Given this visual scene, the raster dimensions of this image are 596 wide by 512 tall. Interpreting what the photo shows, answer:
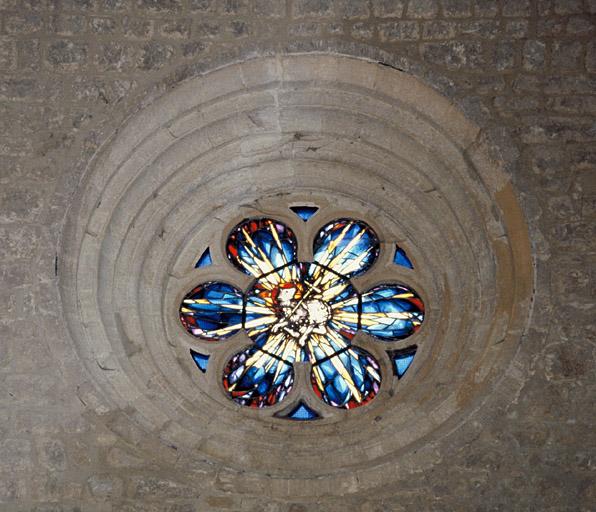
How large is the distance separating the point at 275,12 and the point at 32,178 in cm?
169

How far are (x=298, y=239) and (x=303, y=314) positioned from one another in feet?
1.57

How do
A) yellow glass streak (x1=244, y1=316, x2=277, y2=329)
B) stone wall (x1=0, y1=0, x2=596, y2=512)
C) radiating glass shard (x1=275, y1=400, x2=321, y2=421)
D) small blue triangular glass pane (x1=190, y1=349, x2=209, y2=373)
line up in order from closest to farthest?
stone wall (x1=0, y1=0, x2=596, y2=512) → radiating glass shard (x1=275, y1=400, x2=321, y2=421) → small blue triangular glass pane (x1=190, y1=349, x2=209, y2=373) → yellow glass streak (x1=244, y1=316, x2=277, y2=329)

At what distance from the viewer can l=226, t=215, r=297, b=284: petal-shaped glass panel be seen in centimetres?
1181

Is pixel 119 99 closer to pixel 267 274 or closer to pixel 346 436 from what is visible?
pixel 267 274

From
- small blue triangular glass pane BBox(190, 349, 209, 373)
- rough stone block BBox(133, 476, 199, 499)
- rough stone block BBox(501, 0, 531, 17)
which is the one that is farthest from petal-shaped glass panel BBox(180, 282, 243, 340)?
rough stone block BBox(501, 0, 531, 17)

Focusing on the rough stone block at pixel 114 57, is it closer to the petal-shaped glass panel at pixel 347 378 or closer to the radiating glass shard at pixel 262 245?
the radiating glass shard at pixel 262 245

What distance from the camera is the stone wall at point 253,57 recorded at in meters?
10.6

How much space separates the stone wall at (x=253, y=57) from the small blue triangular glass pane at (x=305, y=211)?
1.26m

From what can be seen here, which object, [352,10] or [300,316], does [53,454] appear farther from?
[352,10]

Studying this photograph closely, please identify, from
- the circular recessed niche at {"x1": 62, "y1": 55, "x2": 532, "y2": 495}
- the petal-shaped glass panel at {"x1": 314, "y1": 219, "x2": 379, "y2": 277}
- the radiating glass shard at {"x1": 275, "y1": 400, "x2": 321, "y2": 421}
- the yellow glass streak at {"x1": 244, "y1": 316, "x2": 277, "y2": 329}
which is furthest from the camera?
the petal-shaped glass panel at {"x1": 314, "y1": 219, "x2": 379, "y2": 277}

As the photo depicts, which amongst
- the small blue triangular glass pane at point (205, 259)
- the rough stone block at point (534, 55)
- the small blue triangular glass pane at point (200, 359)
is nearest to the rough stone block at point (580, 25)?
the rough stone block at point (534, 55)

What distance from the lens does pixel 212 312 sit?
11703mm

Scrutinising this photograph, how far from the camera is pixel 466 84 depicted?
10930 millimetres

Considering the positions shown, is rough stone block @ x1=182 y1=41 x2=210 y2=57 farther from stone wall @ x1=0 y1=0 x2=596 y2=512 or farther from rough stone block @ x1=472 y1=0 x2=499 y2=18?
rough stone block @ x1=472 y1=0 x2=499 y2=18
